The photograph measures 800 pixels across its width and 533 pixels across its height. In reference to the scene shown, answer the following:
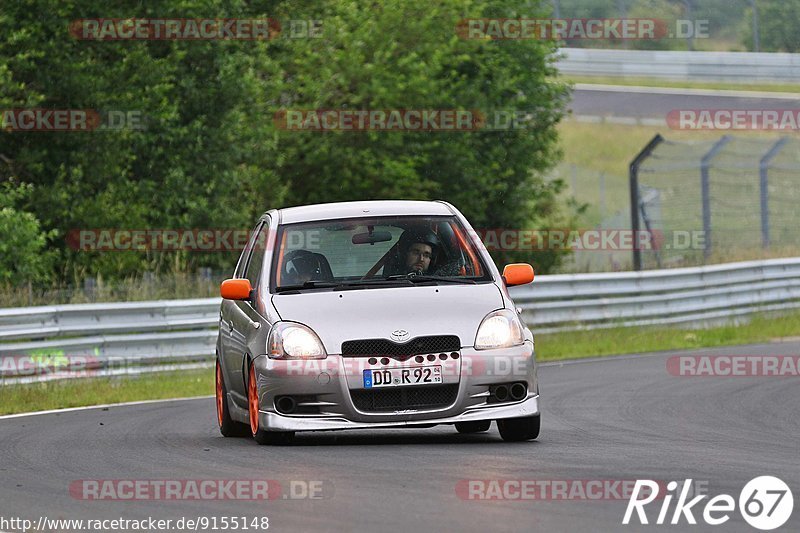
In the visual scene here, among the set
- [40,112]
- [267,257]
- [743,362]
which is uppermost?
[40,112]

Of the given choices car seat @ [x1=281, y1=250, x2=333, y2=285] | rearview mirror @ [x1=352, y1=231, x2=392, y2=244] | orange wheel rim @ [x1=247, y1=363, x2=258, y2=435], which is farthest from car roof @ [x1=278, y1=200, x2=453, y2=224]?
orange wheel rim @ [x1=247, y1=363, x2=258, y2=435]

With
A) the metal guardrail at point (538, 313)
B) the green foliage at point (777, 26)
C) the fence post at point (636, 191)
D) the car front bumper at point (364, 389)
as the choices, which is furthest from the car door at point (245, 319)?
the green foliage at point (777, 26)

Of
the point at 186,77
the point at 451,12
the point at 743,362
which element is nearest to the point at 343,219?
the point at 743,362

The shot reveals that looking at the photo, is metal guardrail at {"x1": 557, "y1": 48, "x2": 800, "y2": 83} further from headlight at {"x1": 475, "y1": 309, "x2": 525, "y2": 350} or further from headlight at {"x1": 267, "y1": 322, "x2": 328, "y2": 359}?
headlight at {"x1": 267, "y1": 322, "x2": 328, "y2": 359}

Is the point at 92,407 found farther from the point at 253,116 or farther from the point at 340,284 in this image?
the point at 253,116

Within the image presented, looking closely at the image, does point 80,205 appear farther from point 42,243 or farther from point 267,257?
point 267,257

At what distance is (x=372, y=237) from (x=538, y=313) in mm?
11489

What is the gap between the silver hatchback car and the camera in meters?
10.6

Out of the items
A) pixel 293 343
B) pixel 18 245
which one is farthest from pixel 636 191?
pixel 293 343

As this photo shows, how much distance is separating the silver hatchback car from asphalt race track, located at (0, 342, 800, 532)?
23 cm

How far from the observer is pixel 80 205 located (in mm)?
27641

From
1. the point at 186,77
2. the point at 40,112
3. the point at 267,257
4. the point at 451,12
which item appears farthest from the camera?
the point at 451,12

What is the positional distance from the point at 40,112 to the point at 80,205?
164cm

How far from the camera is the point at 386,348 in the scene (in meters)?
10.6
